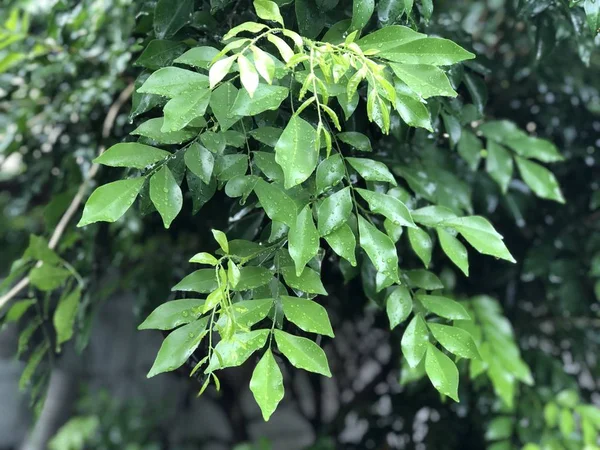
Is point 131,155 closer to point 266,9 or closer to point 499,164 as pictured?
point 266,9

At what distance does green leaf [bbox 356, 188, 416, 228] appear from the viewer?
1.34ft

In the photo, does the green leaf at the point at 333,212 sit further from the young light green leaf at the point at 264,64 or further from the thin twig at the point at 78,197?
the thin twig at the point at 78,197

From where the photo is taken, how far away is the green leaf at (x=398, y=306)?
1.55 ft

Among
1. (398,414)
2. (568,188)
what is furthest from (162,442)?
(568,188)

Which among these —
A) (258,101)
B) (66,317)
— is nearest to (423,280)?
(258,101)

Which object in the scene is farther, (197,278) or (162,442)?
(162,442)

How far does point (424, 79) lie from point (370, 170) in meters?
0.08

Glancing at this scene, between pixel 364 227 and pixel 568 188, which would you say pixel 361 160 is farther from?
pixel 568 188

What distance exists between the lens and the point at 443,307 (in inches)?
19.3

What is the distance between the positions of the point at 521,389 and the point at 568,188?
337 millimetres

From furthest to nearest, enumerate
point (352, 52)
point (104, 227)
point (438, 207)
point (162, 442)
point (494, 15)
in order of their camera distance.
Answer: point (162, 442) → point (494, 15) → point (104, 227) → point (438, 207) → point (352, 52)

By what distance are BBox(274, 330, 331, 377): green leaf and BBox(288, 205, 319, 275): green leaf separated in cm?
5

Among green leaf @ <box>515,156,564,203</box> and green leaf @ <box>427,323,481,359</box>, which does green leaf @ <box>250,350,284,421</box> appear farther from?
green leaf @ <box>515,156,564,203</box>

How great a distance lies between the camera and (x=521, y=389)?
0.90 m
